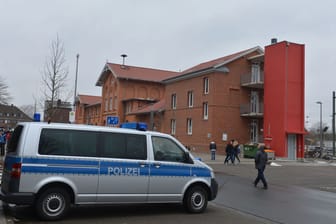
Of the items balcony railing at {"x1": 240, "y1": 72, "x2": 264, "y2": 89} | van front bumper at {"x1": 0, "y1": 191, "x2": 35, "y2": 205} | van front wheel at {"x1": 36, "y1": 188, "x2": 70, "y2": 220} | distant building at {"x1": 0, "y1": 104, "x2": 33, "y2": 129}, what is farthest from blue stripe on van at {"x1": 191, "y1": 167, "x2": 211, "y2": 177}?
distant building at {"x1": 0, "y1": 104, "x2": 33, "y2": 129}

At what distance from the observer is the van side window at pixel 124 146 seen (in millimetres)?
8602

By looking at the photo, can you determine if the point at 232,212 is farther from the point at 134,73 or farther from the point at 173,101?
the point at 134,73

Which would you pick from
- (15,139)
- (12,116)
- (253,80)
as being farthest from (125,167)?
(12,116)

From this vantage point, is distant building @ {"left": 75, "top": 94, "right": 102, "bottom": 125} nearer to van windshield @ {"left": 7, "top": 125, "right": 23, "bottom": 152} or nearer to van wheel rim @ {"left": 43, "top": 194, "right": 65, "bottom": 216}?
van windshield @ {"left": 7, "top": 125, "right": 23, "bottom": 152}

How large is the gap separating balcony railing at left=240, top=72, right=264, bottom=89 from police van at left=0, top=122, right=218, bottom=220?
32167 mm

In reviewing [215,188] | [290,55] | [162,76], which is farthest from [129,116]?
[215,188]

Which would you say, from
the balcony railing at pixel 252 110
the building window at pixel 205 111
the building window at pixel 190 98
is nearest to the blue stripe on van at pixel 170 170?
the balcony railing at pixel 252 110

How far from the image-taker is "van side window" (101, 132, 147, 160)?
28.2ft

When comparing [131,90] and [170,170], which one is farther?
[131,90]

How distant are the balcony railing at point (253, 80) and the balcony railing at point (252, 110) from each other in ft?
6.24

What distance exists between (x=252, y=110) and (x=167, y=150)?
33678mm

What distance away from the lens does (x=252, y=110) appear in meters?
41.9

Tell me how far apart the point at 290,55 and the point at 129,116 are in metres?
25.4

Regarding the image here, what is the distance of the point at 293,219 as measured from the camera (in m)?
9.38
